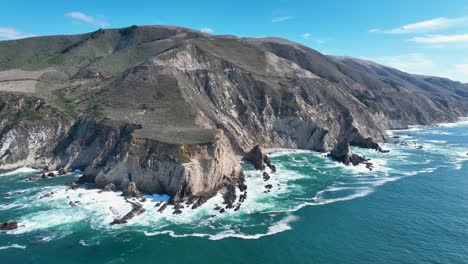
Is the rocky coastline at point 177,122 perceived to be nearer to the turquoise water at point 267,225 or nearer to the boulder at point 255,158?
the boulder at point 255,158

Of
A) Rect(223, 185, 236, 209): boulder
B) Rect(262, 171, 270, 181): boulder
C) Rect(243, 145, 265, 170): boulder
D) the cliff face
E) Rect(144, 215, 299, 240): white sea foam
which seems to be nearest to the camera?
Rect(144, 215, 299, 240): white sea foam

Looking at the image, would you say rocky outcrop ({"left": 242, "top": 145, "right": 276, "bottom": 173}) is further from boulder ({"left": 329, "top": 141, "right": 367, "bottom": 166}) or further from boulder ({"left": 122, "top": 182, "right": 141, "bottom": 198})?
boulder ({"left": 122, "top": 182, "right": 141, "bottom": 198})

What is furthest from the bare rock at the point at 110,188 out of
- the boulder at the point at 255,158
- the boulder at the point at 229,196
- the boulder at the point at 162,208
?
the boulder at the point at 255,158

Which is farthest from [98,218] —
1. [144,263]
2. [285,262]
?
[285,262]

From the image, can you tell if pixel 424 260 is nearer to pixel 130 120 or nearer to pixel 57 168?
pixel 130 120

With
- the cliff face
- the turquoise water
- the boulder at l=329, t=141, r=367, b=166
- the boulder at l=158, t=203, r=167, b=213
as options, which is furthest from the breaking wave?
the cliff face

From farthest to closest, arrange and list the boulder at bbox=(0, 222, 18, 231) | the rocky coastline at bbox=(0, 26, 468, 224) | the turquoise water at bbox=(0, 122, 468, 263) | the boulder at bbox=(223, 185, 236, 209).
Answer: the rocky coastline at bbox=(0, 26, 468, 224) < the boulder at bbox=(223, 185, 236, 209) < the boulder at bbox=(0, 222, 18, 231) < the turquoise water at bbox=(0, 122, 468, 263)
